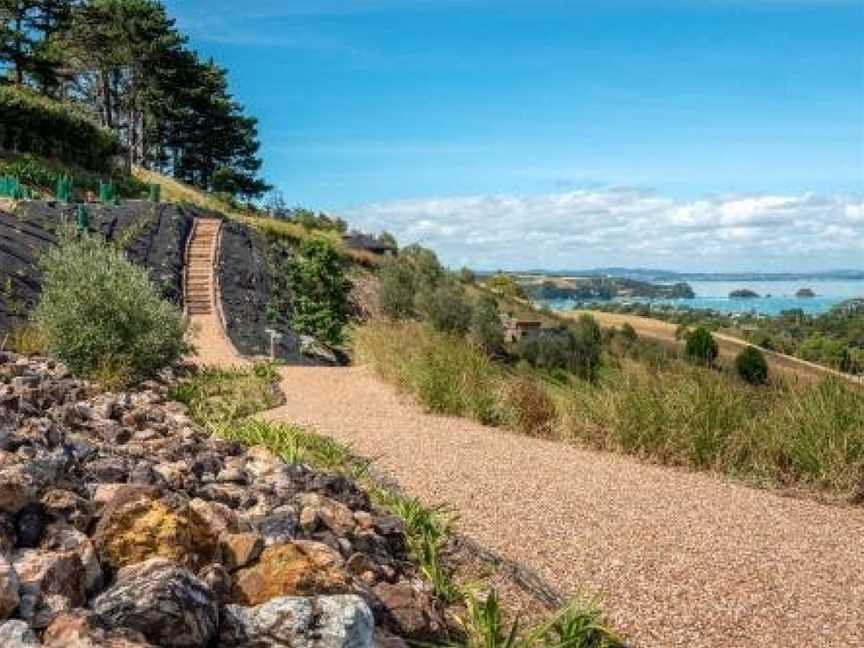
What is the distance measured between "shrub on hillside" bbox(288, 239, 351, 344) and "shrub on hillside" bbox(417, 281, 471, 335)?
30.5 ft

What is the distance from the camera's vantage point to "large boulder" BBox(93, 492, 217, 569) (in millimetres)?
3834

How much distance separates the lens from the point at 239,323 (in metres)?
23.2

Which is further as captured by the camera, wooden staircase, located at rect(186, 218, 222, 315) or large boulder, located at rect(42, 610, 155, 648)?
wooden staircase, located at rect(186, 218, 222, 315)

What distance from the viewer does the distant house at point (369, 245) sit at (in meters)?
44.8

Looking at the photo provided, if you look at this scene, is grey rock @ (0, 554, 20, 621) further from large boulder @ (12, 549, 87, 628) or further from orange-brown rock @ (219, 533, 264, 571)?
orange-brown rock @ (219, 533, 264, 571)

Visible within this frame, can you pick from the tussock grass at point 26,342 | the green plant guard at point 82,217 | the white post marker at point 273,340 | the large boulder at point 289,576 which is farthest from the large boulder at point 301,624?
the green plant guard at point 82,217

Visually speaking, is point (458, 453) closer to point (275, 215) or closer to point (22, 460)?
point (22, 460)

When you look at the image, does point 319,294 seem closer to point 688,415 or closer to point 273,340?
point 273,340

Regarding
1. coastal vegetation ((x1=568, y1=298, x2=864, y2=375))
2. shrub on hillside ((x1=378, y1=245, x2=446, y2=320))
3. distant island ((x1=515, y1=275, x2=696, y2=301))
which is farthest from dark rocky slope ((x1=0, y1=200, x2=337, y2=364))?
distant island ((x1=515, y1=275, x2=696, y2=301))

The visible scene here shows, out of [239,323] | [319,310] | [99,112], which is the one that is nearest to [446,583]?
[239,323]

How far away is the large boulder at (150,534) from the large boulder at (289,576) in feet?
0.68

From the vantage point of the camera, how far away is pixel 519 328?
4672 cm

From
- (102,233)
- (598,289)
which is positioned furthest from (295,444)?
(598,289)

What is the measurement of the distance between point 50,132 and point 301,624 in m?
41.4
